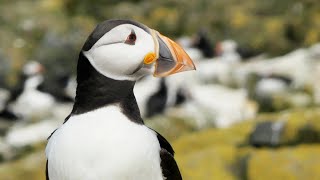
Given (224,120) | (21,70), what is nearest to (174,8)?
(21,70)

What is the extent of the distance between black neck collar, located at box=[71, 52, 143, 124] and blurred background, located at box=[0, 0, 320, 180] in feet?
13.6

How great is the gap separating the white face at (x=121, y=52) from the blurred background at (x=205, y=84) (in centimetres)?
421

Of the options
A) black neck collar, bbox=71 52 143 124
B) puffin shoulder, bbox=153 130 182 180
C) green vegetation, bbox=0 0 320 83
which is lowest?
green vegetation, bbox=0 0 320 83

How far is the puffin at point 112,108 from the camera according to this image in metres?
3.34

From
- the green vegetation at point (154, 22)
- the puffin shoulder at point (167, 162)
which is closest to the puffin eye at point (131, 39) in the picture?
the puffin shoulder at point (167, 162)

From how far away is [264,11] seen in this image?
21547mm

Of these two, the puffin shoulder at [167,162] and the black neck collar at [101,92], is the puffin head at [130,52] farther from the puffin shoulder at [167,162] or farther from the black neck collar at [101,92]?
the puffin shoulder at [167,162]

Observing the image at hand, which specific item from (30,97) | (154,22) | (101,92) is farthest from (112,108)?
(154,22)

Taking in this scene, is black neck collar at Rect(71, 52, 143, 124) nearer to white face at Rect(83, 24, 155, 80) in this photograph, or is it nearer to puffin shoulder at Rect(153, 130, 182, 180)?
white face at Rect(83, 24, 155, 80)

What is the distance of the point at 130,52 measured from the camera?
332 cm

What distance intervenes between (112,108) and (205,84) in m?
13.4

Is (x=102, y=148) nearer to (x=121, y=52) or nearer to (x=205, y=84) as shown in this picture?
(x=121, y=52)

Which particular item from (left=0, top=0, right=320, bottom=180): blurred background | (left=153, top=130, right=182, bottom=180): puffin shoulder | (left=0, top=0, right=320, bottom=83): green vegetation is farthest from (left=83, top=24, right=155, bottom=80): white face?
(left=0, top=0, right=320, bottom=83): green vegetation

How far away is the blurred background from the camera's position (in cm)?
804
